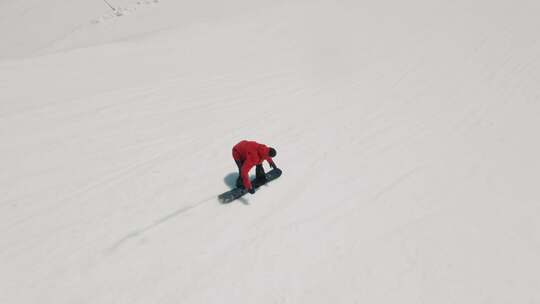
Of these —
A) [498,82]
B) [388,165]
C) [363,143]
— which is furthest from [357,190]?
[498,82]

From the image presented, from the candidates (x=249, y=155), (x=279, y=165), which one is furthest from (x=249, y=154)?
(x=279, y=165)

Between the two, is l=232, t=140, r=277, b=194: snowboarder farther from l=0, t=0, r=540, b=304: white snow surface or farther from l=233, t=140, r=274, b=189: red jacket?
l=0, t=0, r=540, b=304: white snow surface

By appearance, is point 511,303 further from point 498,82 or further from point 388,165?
point 498,82

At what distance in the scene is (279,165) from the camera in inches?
314

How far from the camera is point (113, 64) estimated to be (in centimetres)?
1143

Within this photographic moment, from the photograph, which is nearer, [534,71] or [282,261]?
[282,261]

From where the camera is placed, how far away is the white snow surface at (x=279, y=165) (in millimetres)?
5613

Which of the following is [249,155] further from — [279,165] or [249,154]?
[279,165]

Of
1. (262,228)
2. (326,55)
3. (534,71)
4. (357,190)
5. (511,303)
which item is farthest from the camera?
(326,55)

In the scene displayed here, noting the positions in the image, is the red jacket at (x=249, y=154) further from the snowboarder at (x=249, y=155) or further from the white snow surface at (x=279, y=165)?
the white snow surface at (x=279, y=165)

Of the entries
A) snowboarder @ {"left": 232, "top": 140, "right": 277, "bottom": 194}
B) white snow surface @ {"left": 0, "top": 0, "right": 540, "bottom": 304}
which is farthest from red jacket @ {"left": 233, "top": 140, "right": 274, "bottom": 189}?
white snow surface @ {"left": 0, "top": 0, "right": 540, "bottom": 304}

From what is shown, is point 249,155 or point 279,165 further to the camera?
point 279,165

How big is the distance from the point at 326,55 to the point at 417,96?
12.7 ft

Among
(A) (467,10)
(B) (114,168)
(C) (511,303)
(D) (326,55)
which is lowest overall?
(C) (511,303)
